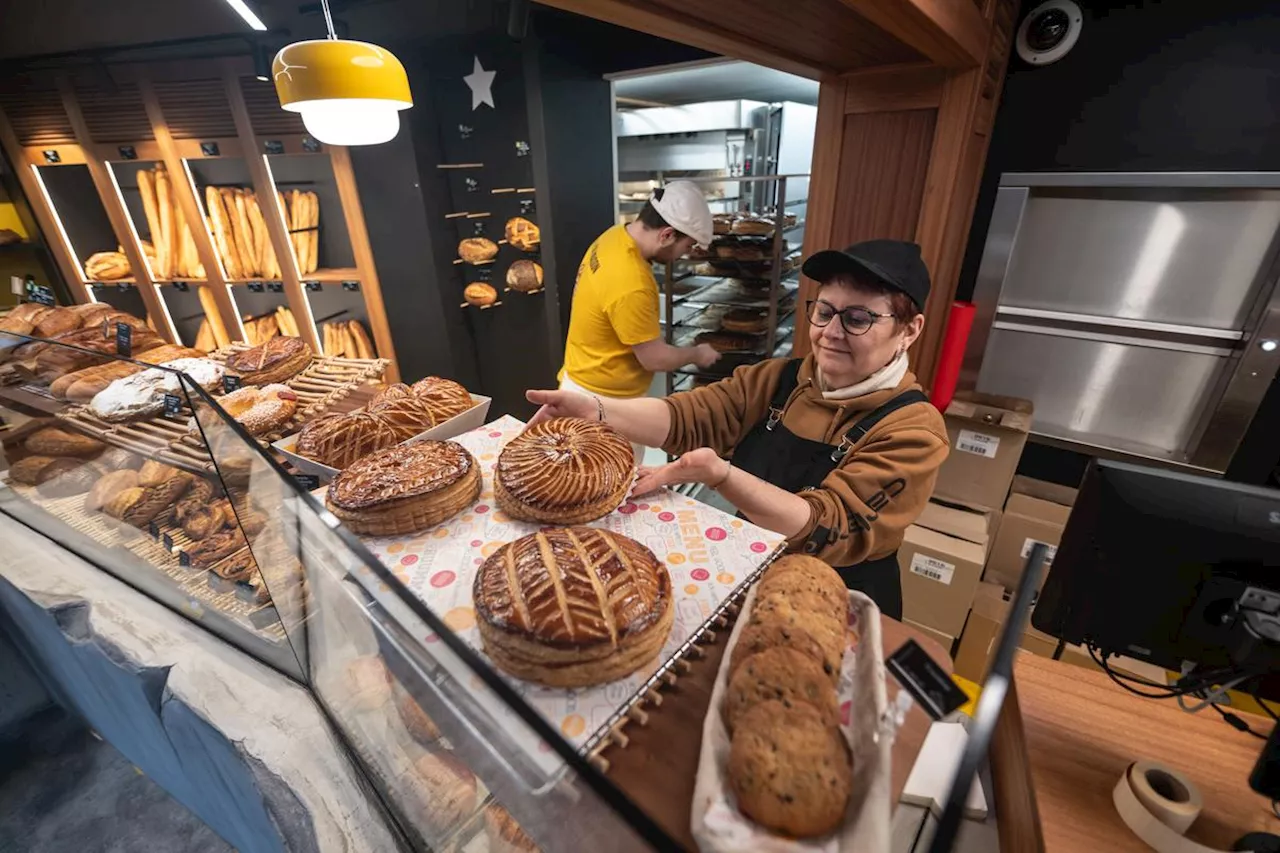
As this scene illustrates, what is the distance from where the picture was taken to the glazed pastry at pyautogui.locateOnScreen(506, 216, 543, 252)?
434 centimetres

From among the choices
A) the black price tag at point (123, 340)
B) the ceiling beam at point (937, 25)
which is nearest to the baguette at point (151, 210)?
the black price tag at point (123, 340)

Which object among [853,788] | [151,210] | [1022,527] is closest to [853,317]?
[853,788]

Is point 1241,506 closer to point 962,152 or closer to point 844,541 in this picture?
point 844,541

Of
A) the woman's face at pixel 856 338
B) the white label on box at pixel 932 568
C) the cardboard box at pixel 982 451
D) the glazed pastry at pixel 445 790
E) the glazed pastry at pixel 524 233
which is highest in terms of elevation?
the glazed pastry at pixel 524 233

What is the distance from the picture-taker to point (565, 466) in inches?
49.6

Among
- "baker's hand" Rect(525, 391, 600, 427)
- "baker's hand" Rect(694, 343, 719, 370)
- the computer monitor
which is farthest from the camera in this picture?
"baker's hand" Rect(694, 343, 719, 370)

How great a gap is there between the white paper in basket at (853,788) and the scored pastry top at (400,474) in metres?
0.78

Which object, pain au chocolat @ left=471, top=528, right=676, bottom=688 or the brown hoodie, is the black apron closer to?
the brown hoodie

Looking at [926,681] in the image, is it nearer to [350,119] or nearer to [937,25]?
[937,25]

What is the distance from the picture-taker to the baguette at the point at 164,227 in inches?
183

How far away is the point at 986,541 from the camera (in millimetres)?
2832

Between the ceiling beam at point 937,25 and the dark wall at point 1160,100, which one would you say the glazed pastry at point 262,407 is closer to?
the ceiling beam at point 937,25

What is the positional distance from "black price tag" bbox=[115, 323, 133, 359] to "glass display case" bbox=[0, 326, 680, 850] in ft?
0.67

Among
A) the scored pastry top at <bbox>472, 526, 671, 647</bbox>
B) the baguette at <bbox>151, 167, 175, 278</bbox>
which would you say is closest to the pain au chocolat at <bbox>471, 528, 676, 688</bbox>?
the scored pastry top at <bbox>472, 526, 671, 647</bbox>
